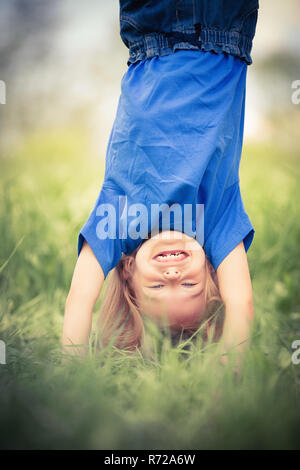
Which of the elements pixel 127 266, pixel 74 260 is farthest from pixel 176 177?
pixel 74 260

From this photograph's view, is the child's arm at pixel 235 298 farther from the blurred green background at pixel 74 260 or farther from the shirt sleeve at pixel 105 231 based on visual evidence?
the shirt sleeve at pixel 105 231

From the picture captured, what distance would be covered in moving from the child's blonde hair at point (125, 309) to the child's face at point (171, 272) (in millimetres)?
83

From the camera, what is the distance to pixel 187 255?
1.51 meters

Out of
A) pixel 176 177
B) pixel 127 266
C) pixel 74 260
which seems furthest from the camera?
pixel 74 260

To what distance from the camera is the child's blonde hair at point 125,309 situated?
160 cm

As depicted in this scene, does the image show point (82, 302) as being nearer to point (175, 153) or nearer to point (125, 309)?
point (125, 309)

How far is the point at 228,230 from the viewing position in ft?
5.01

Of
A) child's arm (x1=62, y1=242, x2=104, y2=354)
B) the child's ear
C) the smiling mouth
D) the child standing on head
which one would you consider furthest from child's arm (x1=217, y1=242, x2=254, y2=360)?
child's arm (x1=62, y1=242, x2=104, y2=354)

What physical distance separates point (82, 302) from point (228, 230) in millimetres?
506

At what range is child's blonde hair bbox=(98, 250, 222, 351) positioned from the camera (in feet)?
5.24

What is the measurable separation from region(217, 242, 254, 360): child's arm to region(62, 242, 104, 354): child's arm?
0.38 metres

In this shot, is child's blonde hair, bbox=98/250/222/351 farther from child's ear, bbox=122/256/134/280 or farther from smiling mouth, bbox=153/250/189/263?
smiling mouth, bbox=153/250/189/263

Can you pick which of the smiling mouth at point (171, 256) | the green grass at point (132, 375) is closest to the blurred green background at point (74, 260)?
the green grass at point (132, 375)

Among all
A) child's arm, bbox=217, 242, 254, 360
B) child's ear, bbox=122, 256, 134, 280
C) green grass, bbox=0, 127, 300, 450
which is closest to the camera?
green grass, bbox=0, 127, 300, 450
